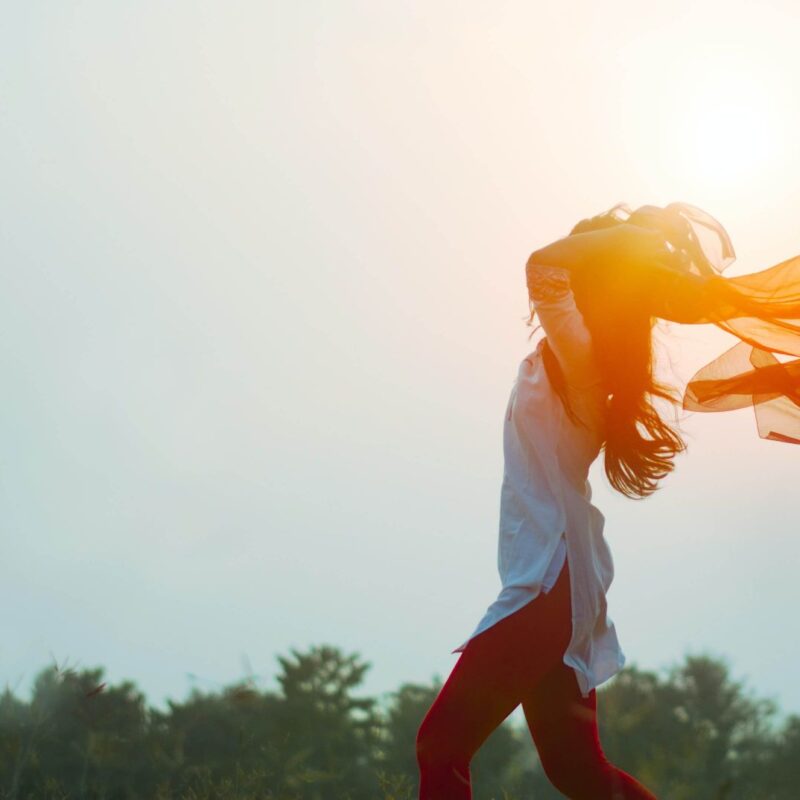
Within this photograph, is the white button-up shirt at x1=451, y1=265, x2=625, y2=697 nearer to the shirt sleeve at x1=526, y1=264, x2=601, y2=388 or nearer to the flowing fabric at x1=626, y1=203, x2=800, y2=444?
the shirt sleeve at x1=526, y1=264, x2=601, y2=388

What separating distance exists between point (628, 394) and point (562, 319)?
0.32 m

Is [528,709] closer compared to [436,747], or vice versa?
[436,747]

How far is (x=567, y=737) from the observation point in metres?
3.33

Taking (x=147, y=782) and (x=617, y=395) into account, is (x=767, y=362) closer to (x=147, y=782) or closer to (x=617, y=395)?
(x=617, y=395)

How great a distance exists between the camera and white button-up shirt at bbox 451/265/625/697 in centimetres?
333

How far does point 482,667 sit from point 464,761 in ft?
0.84

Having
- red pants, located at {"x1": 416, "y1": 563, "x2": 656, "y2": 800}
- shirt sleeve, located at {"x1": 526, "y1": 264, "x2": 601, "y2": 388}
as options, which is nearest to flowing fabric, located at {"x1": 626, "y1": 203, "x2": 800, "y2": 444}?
shirt sleeve, located at {"x1": 526, "y1": 264, "x2": 601, "y2": 388}

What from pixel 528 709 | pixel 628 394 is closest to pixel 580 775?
pixel 528 709

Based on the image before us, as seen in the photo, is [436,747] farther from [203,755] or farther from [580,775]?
[203,755]

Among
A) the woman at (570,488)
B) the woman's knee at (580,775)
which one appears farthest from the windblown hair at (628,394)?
the woman's knee at (580,775)

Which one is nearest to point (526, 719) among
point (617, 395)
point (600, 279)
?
point (617, 395)

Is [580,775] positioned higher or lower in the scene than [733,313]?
lower

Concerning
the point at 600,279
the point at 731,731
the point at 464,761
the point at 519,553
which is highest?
the point at 731,731

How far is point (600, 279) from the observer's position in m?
3.38
